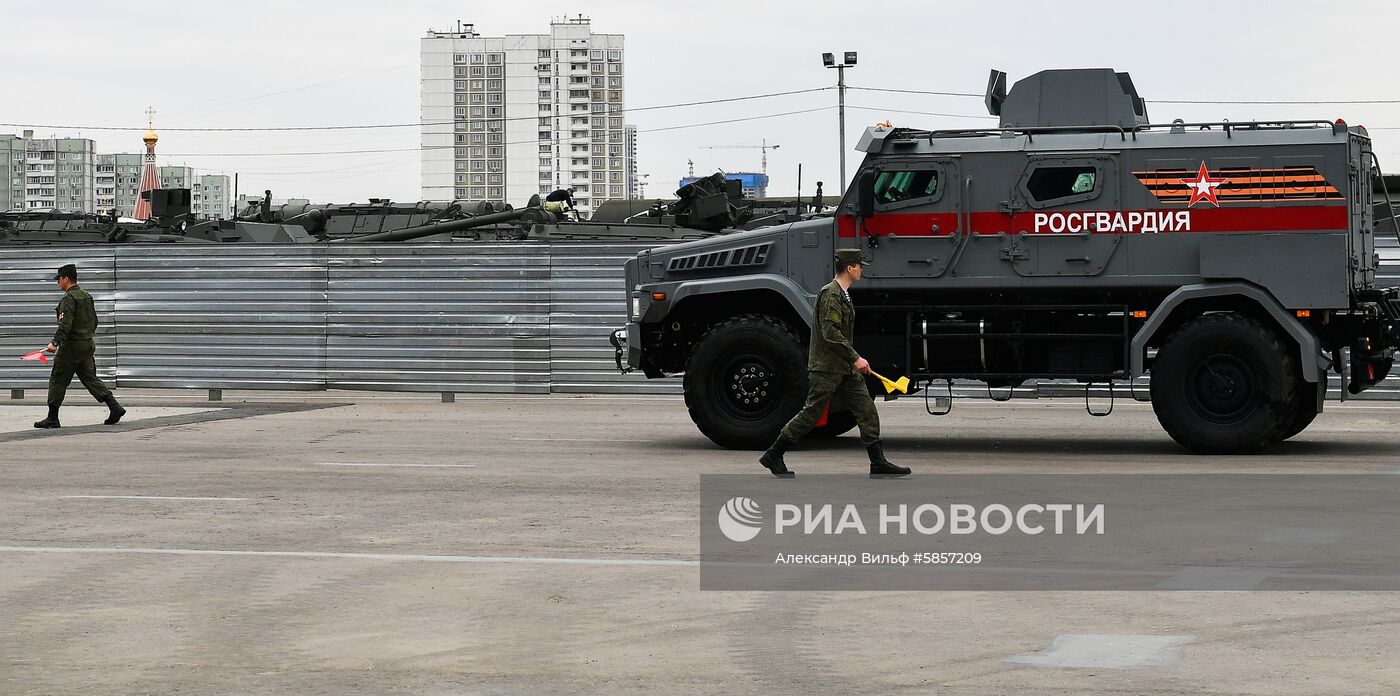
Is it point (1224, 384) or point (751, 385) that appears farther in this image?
point (751, 385)

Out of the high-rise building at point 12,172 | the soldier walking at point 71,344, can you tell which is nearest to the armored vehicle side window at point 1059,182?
the soldier walking at point 71,344

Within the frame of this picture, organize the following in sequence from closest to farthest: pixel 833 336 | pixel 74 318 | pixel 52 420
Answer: pixel 833 336 → pixel 52 420 → pixel 74 318

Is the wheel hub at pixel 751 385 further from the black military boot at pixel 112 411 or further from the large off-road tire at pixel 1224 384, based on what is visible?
the black military boot at pixel 112 411

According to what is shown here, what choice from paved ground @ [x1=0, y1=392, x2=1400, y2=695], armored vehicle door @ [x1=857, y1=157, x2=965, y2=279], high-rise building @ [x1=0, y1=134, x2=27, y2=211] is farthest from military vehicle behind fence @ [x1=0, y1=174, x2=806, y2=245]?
high-rise building @ [x1=0, y1=134, x2=27, y2=211]

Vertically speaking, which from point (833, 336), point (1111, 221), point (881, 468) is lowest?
point (881, 468)

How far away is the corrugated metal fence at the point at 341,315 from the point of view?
2369 cm

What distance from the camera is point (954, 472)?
1335 cm

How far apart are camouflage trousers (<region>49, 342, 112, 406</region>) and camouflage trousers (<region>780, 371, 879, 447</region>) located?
367 inches

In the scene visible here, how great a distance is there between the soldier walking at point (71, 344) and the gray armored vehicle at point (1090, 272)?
267 inches

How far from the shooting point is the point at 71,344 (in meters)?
18.7

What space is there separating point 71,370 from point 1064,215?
10592mm

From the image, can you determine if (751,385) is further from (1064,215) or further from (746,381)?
(1064,215)

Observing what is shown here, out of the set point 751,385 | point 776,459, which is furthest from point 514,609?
point 751,385

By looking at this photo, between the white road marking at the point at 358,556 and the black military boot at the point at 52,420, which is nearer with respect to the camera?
the white road marking at the point at 358,556
